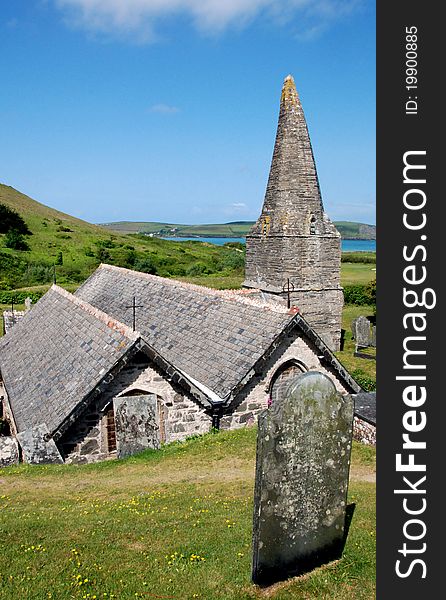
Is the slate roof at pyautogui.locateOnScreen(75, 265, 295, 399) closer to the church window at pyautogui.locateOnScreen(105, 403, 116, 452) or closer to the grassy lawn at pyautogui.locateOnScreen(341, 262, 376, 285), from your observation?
the church window at pyautogui.locateOnScreen(105, 403, 116, 452)

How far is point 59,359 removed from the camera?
52.6 ft

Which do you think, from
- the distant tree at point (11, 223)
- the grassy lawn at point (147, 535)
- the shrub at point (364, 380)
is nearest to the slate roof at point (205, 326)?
the grassy lawn at point (147, 535)

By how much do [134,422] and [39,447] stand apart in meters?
2.28

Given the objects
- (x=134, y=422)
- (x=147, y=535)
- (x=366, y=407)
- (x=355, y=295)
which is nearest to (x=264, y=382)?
(x=366, y=407)

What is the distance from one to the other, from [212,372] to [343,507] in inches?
346

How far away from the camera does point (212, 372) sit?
15.5 m

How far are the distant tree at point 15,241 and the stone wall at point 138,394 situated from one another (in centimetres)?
6367

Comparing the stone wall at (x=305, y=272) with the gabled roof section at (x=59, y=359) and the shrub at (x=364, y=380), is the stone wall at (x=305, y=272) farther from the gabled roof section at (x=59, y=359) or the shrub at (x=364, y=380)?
the gabled roof section at (x=59, y=359)

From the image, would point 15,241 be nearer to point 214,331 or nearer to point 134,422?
point 214,331

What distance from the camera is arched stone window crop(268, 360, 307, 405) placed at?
15266 millimetres

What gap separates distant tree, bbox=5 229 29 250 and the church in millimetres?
50287

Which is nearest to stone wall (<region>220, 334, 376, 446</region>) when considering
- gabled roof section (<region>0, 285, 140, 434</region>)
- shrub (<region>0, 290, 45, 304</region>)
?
gabled roof section (<region>0, 285, 140, 434</region>)

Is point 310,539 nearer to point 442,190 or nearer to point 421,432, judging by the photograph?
point 421,432

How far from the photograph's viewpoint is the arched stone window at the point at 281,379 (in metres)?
15.3
